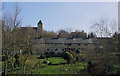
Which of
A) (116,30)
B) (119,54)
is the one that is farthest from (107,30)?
(119,54)

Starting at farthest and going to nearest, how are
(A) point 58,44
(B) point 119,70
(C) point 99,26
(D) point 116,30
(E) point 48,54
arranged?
(A) point 58,44 < (E) point 48,54 < (C) point 99,26 < (D) point 116,30 < (B) point 119,70

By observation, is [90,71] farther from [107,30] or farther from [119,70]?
[107,30]

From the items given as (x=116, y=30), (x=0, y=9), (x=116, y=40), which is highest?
(x=0, y=9)

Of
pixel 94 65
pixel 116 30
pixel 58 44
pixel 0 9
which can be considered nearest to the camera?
pixel 94 65

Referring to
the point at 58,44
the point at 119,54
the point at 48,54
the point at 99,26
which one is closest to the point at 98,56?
the point at 119,54

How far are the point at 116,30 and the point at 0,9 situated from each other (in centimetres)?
922

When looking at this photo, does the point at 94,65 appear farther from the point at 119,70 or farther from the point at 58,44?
the point at 58,44

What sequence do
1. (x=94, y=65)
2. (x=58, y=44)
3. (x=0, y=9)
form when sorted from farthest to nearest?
1. (x=58, y=44)
2. (x=0, y=9)
3. (x=94, y=65)

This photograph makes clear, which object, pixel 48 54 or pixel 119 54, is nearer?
pixel 119 54

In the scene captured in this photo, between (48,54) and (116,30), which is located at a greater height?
(116,30)

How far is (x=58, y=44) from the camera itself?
120ft

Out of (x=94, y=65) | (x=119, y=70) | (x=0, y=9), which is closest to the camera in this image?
(x=119, y=70)

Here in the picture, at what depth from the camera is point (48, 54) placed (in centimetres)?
3067

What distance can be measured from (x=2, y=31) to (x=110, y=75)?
905 cm
